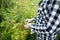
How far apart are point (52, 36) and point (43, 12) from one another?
30 cm

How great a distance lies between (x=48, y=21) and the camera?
1955 millimetres

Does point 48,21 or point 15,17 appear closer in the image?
point 48,21

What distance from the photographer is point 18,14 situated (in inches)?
131

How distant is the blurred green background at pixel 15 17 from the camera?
271cm

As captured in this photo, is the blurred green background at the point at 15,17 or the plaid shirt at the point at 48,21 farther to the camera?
the blurred green background at the point at 15,17

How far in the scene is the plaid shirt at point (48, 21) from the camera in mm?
1829

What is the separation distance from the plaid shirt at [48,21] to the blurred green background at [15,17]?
25cm

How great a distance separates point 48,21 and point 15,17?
1.30m

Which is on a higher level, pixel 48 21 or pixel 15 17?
pixel 48 21

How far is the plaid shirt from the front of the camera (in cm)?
183

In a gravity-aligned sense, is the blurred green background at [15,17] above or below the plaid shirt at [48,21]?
below

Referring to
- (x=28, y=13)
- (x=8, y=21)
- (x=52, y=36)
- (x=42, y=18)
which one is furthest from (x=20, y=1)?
(x=52, y=36)

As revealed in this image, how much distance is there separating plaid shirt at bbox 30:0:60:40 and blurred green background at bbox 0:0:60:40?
249 mm

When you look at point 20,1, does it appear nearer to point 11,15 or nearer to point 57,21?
point 11,15
